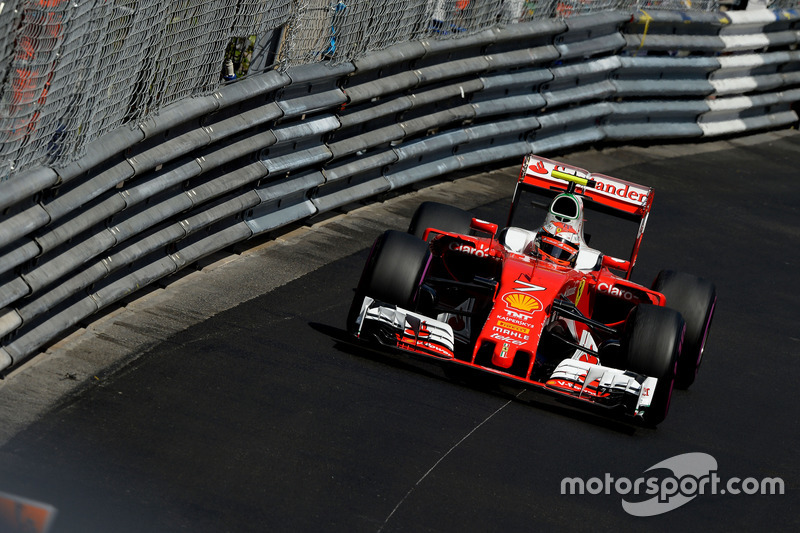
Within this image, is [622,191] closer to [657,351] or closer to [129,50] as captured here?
Answer: [657,351]

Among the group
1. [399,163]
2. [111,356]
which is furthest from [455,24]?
[111,356]

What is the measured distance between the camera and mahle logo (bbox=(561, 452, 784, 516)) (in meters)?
6.58

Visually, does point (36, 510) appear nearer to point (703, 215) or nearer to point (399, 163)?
point (399, 163)

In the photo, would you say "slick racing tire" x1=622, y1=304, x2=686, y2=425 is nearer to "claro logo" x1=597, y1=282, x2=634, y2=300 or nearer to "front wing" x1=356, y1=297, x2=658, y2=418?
"front wing" x1=356, y1=297, x2=658, y2=418

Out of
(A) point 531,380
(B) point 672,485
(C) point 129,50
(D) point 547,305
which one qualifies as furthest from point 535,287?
(C) point 129,50

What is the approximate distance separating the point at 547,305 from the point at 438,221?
1400 mm

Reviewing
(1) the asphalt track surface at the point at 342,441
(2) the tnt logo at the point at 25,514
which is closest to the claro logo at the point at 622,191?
(1) the asphalt track surface at the point at 342,441

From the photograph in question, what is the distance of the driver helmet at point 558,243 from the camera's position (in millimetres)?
8594

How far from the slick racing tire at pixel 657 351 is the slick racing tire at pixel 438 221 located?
1782 millimetres

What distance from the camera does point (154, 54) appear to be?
7730 mm

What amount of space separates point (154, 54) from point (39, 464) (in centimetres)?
299

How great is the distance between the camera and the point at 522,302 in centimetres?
777

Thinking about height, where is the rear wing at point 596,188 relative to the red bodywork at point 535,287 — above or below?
above

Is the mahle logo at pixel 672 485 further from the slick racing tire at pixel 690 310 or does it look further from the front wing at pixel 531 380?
the slick racing tire at pixel 690 310
